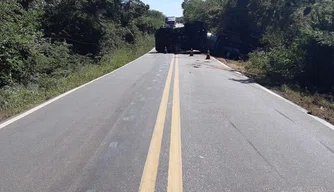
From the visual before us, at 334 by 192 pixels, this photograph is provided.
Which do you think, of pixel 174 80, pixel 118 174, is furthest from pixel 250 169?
pixel 174 80

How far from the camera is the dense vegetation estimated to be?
501 inches

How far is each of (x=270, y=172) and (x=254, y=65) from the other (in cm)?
1854

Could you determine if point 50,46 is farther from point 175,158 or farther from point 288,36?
point 175,158

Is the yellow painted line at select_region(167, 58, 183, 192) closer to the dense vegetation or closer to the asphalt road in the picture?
the asphalt road

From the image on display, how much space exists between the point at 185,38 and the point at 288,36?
15.6m

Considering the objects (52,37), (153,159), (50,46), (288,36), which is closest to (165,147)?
(153,159)

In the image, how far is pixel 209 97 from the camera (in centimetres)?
1089

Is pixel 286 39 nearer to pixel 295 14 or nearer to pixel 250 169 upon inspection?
pixel 295 14

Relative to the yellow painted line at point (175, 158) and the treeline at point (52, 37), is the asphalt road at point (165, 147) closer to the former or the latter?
the yellow painted line at point (175, 158)

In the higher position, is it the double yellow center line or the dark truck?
the double yellow center line

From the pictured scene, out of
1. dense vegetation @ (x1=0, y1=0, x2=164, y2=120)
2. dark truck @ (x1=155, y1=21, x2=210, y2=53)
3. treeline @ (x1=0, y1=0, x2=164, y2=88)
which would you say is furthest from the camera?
dark truck @ (x1=155, y1=21, x2=210, y2=53)

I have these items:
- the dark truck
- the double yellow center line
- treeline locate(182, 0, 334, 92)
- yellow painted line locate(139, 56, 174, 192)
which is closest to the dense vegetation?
yellow painted line locate(139, 56, 174, 192)

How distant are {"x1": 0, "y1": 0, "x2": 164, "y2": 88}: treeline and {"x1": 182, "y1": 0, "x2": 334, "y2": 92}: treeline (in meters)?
9.85

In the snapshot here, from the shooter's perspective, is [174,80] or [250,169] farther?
[174,80]
